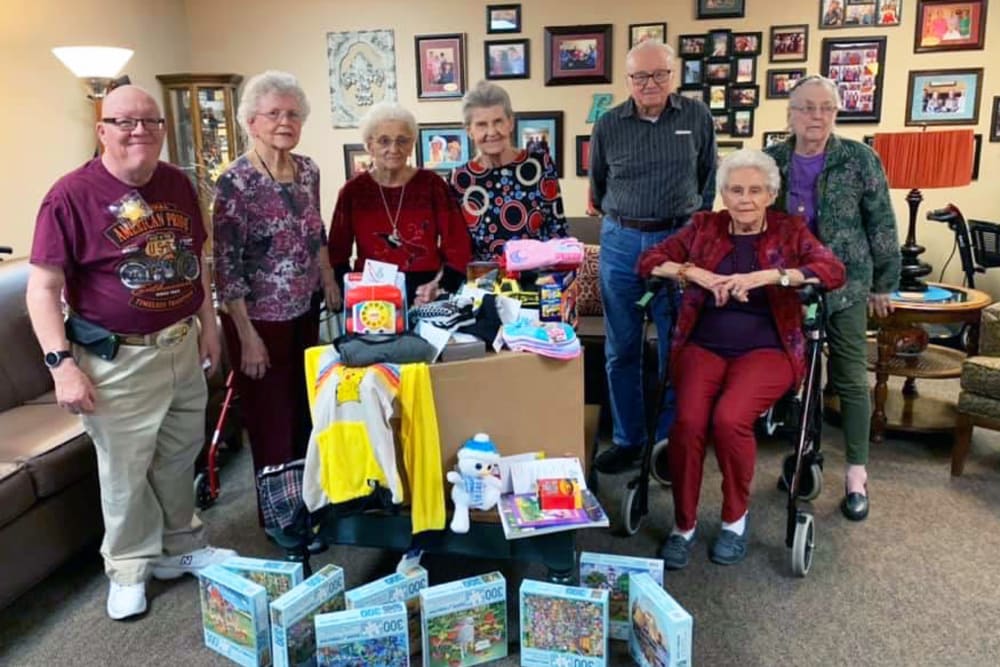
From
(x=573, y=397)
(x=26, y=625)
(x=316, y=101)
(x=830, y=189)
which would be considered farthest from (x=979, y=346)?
(x=316, y=101)

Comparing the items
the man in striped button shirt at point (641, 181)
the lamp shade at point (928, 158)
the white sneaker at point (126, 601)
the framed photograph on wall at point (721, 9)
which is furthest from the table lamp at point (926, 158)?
the white sneaker at point (126, 601)

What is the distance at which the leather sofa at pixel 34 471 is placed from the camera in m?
2.29

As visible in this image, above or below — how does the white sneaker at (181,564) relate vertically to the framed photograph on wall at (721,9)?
below

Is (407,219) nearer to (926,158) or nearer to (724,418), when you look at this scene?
(724,418)

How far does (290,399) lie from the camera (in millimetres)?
2619

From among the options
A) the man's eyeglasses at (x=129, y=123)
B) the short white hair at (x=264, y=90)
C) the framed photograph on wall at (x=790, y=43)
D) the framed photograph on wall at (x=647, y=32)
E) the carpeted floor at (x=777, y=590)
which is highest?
the framed photograph on wall at (x=647, y=32)

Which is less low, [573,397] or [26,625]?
[573,397]

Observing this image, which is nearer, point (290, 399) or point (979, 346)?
point (290, 399)

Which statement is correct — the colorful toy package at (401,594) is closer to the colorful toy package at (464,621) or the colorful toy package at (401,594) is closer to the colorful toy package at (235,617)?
the colorful toy package at (464,621)

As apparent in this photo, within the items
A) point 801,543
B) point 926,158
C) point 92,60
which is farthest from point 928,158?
point 92,60

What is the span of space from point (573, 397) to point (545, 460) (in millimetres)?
191

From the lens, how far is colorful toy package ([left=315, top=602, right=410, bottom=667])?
1980mm

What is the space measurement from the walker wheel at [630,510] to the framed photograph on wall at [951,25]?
3.56 meters

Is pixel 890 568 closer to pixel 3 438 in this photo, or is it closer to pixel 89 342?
pixel 89 342
